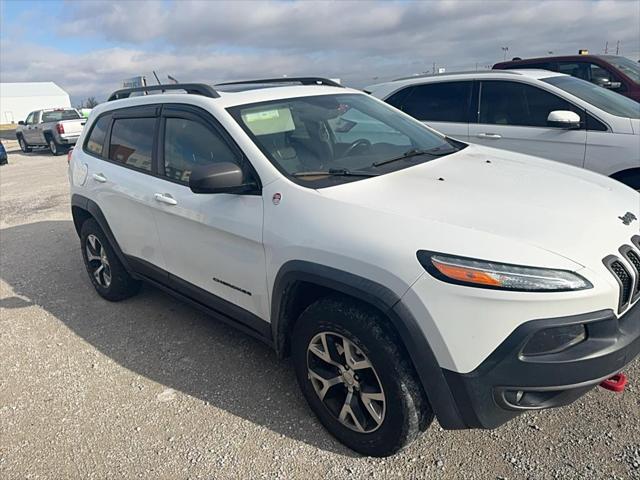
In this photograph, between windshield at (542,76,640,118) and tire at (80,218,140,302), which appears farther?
windshield at (542,76,640,118)

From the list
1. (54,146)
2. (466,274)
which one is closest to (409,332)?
(466,274)

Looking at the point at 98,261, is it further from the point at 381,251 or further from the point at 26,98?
the point at 26,98

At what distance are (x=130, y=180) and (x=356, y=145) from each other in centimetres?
173

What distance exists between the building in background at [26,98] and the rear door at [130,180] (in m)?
71.8

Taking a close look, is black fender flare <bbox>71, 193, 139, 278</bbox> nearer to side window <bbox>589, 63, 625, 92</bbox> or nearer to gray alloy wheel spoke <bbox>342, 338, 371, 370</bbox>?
gray alloy wheel spoke <bbox>342, 338, 371, 370</bbox>

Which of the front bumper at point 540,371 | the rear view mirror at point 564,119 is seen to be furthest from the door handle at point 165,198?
the rear view mirror at point 564,119

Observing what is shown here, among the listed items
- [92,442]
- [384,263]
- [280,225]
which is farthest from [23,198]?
[384,263]

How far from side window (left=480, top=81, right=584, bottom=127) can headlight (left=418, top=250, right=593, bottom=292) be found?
3745 mm

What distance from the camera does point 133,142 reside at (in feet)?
12.5

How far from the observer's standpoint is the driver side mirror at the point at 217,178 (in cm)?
257

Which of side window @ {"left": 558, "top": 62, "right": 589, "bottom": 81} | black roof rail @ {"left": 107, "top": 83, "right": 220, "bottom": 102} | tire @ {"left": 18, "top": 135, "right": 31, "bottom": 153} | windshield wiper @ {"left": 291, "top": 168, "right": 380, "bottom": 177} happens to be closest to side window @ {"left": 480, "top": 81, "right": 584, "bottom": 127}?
side window @ {"left": 558, "top": 62, "right": 589, "bottom": 81}

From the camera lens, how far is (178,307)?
4344 mm

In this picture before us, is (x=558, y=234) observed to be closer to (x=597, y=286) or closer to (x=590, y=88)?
(x=597, y=286)

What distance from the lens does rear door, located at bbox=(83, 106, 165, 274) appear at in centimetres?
355
